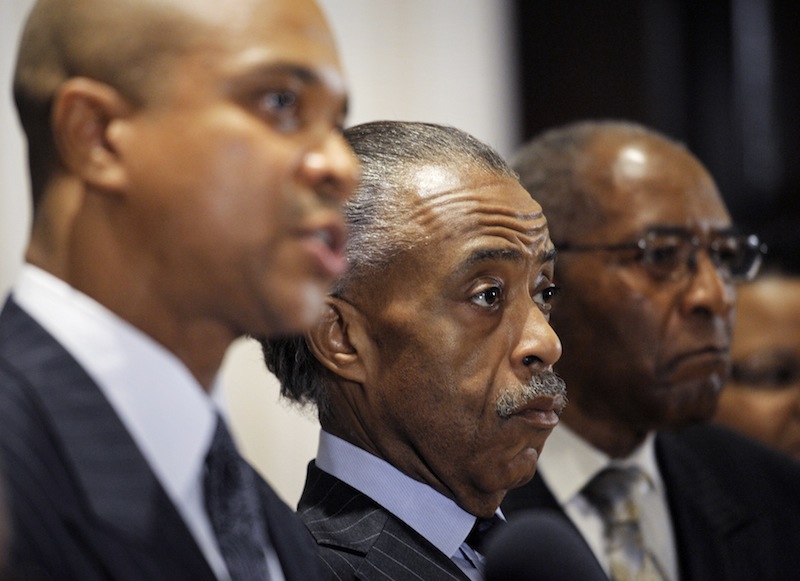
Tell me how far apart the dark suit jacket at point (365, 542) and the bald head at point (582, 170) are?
85 centimetres

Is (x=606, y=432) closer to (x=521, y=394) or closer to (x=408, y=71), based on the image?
(x=521, y=394)

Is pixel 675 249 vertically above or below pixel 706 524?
above

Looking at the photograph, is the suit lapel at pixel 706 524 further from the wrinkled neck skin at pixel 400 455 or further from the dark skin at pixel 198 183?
the dark skin at pixel 198 183

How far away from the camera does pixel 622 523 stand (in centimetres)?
205

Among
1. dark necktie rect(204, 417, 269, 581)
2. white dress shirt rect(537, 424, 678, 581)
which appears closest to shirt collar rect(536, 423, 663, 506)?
white dress shirt rect(537, 424, 678, 581)

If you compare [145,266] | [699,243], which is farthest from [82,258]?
[699,243]

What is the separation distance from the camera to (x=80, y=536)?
100cm

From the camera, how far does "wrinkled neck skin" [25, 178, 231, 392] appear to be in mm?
1085

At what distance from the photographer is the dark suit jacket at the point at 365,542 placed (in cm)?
144

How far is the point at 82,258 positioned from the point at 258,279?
5.9 inches

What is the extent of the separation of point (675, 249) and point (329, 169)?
46.5 inches

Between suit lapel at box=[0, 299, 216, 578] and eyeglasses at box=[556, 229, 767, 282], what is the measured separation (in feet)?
4.18

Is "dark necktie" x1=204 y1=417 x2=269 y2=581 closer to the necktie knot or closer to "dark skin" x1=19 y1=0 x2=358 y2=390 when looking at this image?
"dark skin" x1=19 y1=0 x2=358 y2=390

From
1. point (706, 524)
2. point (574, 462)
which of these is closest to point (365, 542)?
point (574, 462)
